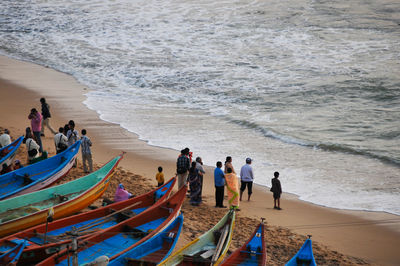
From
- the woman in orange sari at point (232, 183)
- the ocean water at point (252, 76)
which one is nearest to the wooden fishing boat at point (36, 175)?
the woman in orange sari at point (232, 183)

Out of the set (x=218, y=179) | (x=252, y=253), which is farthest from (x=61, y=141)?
(x=252, y=253)

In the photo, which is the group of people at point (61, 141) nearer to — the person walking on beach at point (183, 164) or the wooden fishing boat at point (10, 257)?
the person walking on beach at point (183, 164)

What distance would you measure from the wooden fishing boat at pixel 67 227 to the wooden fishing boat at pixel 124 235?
243 millimetres

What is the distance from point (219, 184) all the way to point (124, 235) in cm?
315

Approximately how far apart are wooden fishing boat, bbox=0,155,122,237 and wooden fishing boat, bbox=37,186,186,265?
1443mm

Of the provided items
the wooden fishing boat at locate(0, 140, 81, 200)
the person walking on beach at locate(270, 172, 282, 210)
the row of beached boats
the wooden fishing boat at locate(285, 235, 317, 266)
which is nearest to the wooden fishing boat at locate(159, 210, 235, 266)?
the row of beached boats

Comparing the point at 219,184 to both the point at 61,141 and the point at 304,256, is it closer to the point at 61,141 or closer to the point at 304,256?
the point at 304,256

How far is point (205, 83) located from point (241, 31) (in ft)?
40.7

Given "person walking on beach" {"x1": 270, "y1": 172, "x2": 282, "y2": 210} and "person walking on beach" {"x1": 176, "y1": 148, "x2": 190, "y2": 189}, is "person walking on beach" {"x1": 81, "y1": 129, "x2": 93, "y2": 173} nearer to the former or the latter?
"person walking on beach" {"x1": 176, "y1": 148, "x2": 190, "y2": 189}

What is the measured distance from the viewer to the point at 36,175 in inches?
480

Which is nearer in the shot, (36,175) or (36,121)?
(36,175)

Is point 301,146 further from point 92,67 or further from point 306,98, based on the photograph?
point 92,67

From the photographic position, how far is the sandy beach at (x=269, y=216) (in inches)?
417

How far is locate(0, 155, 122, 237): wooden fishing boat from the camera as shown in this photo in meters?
9.59
